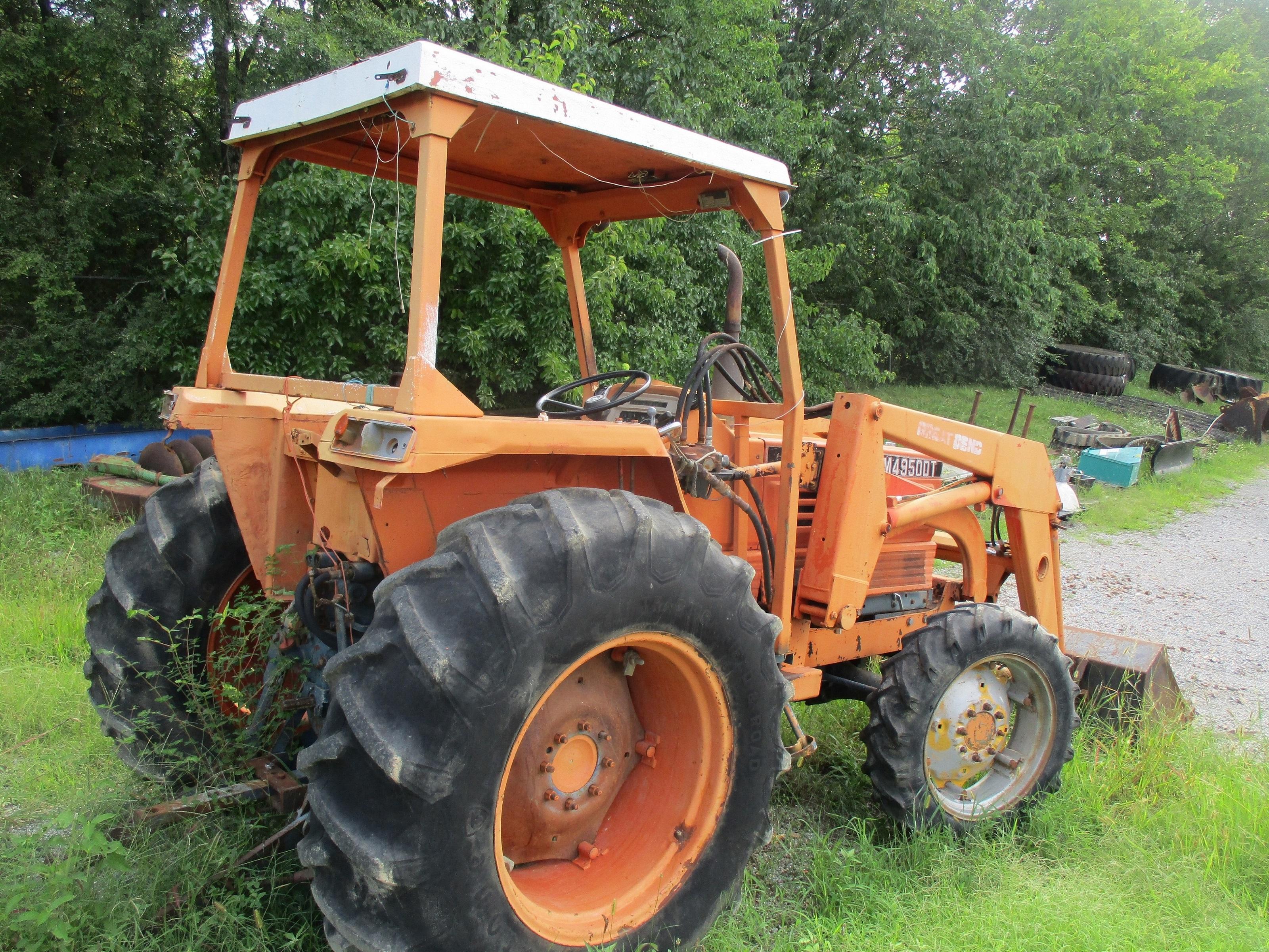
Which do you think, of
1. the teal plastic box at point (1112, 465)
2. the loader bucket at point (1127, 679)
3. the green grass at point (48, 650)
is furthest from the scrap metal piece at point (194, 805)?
the teal plastic box at point (1112, 465)

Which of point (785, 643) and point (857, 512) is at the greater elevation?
point (857, 512)

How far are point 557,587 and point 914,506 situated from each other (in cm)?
199

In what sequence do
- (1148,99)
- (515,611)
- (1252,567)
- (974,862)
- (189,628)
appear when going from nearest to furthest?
1. (515,611)
2. (189,628)
3. (974,862)
4. (1252,567)
5. (1148,99)

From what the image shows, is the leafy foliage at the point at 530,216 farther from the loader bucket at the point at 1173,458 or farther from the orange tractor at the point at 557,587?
the loader bucket at the point at 1173,458

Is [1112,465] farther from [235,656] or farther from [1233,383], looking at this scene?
[1233,383]

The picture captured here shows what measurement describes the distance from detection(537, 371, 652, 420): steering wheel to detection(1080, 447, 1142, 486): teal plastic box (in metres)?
11.3

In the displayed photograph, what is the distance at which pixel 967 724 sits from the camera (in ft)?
11.5

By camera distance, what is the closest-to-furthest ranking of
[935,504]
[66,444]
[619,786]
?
[619,786] → [935,504] → [66,444]

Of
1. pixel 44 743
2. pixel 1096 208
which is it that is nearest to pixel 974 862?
pixel 44 743

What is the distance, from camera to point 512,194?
12.0ft

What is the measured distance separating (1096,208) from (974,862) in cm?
2328

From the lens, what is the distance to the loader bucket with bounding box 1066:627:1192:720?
14.5 feet

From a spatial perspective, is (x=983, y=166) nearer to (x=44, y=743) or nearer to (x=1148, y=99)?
(x=1148, y=99)

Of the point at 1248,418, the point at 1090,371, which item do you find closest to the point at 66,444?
the point at 1090,371
